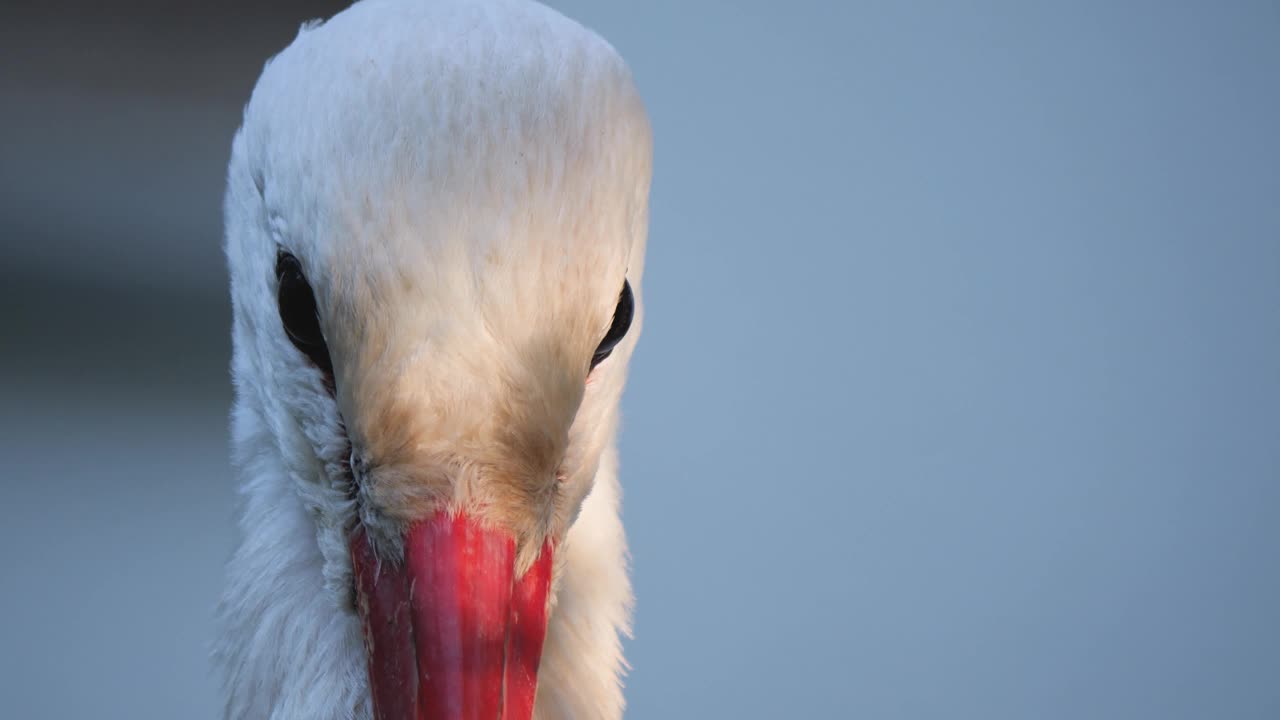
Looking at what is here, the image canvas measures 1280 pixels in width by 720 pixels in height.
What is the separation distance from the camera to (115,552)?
1.81 meters

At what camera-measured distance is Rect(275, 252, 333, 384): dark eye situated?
0.44m

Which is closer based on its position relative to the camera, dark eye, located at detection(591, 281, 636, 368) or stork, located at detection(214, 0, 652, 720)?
stork, located at detection(214, 0, 652, 720)

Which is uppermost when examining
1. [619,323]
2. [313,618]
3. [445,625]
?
[619,323]

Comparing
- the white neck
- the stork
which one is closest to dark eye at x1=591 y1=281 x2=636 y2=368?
the stork

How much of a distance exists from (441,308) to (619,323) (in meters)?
0.13

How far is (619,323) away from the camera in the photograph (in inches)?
18.8

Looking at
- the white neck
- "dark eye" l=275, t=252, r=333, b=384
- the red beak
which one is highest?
"dark eye" l=275, t=252, r=333, b=384

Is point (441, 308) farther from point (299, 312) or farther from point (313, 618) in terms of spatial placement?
point (313, 618)

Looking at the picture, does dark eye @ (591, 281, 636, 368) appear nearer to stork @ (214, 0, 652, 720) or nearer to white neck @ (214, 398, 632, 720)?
stork @ (214, 0, 652, 720)

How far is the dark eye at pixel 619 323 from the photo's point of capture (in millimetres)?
474

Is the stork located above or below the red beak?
above

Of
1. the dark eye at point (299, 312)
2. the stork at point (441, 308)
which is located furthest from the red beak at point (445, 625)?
the dark eye at point (299, 312)

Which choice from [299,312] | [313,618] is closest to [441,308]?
[299,312]

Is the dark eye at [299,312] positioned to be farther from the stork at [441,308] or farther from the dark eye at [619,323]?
the dark eye at [619,323]
